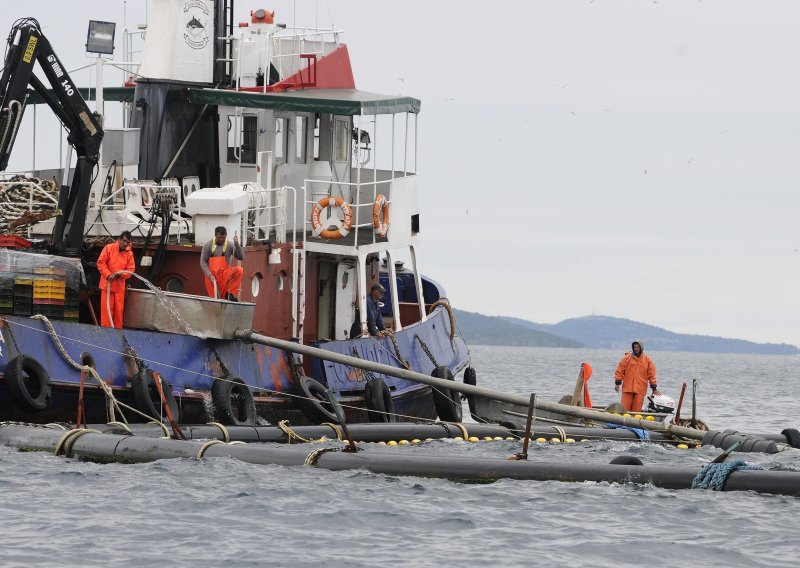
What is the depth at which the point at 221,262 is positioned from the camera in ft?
63.0

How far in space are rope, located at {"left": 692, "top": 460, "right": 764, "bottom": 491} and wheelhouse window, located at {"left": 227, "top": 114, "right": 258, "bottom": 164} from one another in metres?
9.74

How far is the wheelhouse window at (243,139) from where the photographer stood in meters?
22.5

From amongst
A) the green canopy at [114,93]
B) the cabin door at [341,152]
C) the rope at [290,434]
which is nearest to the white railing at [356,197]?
the cabin door at [341,152]

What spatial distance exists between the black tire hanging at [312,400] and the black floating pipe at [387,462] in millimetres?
3159

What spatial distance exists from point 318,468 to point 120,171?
7463 millimetres

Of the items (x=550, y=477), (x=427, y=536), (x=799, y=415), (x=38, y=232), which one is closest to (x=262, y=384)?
(x=38, y=232)

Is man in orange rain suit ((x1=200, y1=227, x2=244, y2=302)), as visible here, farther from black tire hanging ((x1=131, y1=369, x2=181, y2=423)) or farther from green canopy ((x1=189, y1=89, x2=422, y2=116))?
green canopy ((x1=189, y1=89, x2=422, y2=116))

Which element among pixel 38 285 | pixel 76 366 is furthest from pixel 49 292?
pixel 76 366

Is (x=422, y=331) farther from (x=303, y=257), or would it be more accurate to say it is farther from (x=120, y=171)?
(x=120, y=171)

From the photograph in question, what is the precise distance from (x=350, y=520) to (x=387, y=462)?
204 centimetres

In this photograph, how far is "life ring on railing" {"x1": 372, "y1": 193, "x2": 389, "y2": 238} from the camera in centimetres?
2189

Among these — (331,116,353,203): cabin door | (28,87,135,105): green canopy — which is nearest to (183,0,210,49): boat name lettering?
(331,116,353,203): cabin door

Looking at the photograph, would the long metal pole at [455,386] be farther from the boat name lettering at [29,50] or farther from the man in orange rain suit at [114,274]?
the boat name lettering at [29,50]

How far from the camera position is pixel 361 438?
18.8 metres
